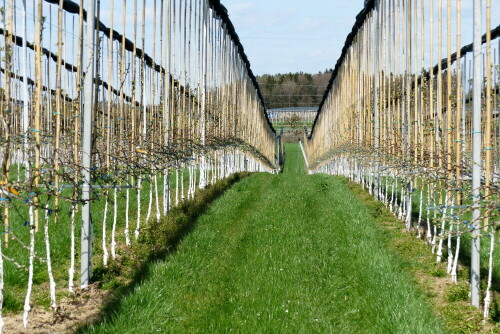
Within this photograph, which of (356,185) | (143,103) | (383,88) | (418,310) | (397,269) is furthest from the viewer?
(356,185)

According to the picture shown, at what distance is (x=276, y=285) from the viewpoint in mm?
5652

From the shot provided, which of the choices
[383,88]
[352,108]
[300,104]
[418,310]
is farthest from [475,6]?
[300,104]

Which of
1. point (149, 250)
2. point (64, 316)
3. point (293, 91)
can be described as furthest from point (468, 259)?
point (293, 91)

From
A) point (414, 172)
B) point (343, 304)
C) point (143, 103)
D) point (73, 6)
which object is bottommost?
point (343, 304)

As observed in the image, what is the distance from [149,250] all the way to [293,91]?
116088 millimetres

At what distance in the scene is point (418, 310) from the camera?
483cm

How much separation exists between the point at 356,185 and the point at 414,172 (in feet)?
25.7

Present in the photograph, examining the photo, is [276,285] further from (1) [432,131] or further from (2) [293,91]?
(2) [293,91]

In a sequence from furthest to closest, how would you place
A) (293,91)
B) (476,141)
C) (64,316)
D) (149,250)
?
1. (293,91)
2. (149,250)
3. (476,141)
4. (64,316)

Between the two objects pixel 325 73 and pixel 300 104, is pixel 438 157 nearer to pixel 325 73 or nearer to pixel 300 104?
pixel 300 104

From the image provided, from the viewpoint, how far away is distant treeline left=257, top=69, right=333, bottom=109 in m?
106

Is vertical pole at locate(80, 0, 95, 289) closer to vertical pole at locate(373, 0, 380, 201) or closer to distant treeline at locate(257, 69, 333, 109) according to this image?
vertical pole at locate(373, 0, 380, 201)

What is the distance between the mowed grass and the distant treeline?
76.1m

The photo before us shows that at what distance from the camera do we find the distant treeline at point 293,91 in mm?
105775
